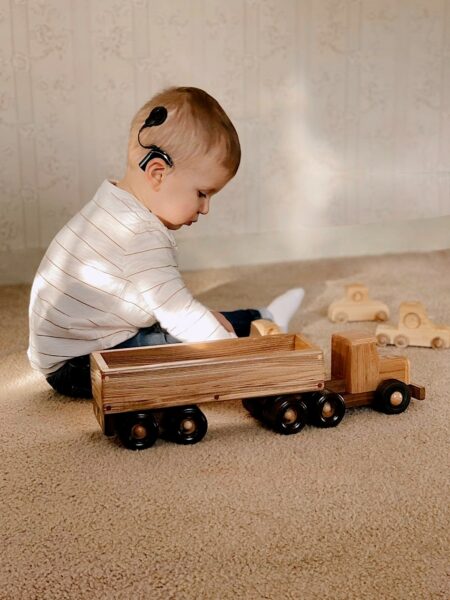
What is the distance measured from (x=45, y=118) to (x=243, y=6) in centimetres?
62

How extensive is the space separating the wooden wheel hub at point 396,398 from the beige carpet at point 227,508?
1.1 inches

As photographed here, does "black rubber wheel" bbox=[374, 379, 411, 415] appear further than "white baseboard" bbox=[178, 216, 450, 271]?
No

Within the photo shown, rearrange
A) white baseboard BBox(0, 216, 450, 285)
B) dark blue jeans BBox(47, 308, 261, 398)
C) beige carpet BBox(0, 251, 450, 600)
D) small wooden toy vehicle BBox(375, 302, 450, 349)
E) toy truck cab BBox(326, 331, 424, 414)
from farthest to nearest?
white baseboard BBox(0, 216, 450, 285) → small wooden toy vehicle BBox(375, 302, 450, 349) → dark blue jeans BBox(47, 308, 261, 398) → toy truck cab BBox(326, 331, 424, 414) → beige carpet BBox(0, 251, 450, 600)

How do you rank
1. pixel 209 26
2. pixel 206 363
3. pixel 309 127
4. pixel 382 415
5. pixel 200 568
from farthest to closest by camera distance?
pixel 309 127 < pixel 209 26 < pixel 382 415 < pixel 206 363 < pixel 200 568

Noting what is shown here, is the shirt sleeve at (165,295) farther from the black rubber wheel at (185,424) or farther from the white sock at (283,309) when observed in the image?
the white sock at (283,309)

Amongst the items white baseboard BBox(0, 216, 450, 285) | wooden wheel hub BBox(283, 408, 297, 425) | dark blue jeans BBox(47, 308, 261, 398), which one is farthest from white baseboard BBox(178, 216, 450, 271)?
wooden wheel hub BBox(283, 408, 297, 425)

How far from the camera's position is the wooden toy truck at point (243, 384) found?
1.15 m

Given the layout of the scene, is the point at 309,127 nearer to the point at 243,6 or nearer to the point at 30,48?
the point at 243,6

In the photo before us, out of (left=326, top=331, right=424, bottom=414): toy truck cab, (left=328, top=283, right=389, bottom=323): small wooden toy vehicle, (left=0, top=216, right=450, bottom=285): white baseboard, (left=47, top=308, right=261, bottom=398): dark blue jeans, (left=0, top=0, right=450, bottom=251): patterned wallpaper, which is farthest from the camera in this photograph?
(left=0, top=216, right=450, bottom=285): white baseboard

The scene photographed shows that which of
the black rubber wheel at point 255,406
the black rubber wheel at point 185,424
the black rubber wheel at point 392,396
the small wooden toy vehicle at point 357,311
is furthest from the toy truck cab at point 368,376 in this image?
the small wooden toy vehicle at point 357,311

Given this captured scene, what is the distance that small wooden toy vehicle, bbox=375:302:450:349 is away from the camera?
5.27 feet

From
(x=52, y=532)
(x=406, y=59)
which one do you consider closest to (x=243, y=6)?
(x=406, y=59)

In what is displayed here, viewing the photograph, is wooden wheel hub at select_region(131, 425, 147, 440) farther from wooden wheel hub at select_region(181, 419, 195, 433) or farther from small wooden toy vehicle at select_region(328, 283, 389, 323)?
small wooden toy vehicle at select_region(328, 283, 389, 323)

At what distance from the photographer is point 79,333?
1365 millimetres
